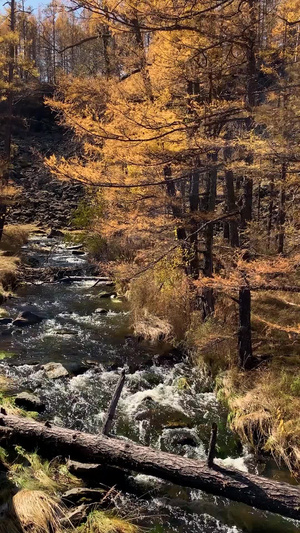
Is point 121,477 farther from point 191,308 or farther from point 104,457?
point 191,308

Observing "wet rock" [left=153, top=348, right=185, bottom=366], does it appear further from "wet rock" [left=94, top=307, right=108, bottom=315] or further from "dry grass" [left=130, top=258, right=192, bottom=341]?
"wet rock" [left=94, top=307, right=108, bottom=315]

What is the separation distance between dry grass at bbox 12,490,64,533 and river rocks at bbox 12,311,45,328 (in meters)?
6.88

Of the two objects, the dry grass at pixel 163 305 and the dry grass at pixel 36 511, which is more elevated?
the dry grass at pixel 163 305

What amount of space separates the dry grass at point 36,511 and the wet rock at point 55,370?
11.8 ft

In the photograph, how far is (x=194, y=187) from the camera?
34.8 feet

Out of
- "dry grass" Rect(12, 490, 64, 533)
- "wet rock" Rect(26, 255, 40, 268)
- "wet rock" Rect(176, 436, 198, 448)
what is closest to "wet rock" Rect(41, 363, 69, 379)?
"wet rock" Rect(176, 436, 198, 448)

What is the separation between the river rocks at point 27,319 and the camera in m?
11.0

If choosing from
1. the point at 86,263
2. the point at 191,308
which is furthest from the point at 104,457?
the point at 86,263

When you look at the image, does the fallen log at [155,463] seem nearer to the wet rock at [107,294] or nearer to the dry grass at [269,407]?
the dry grass at [269,407]

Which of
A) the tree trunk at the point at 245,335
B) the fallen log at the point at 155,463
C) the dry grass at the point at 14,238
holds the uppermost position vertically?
the dry grass at the point at 14,238

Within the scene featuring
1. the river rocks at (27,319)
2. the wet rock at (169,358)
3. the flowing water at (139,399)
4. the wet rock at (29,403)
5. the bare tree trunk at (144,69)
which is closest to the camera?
the flowing water at (139,399)

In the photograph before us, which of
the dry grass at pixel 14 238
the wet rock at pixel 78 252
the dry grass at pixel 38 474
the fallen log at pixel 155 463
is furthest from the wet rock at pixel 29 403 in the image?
the wet rock at pixel 78 252

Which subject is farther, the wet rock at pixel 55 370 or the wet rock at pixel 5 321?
the wet rock at pixel 5 321

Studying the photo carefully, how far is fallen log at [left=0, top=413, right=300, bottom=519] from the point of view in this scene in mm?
4305
